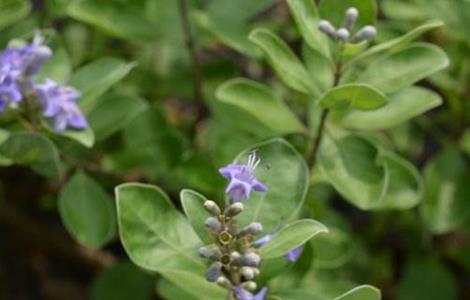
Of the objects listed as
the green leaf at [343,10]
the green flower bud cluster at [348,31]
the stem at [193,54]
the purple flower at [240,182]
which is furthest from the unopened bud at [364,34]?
the stem at [193,54]

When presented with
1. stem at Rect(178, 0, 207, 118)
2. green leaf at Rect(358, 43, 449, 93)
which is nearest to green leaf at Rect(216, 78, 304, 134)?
green leaf at Rect(358, 43, 449, 93)

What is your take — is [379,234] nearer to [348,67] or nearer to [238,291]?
[348,67]

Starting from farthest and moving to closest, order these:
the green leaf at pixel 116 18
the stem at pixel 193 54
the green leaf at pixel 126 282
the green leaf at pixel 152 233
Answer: the green leaf at pixel 126 282
the stem at pixel 193 54
the green leaf at pixel 116 18
the green leaf at pixel 152 233

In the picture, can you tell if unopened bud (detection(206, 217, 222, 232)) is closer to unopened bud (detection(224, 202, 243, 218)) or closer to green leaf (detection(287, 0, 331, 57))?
unopened bud (detection(224, 202, 243, 218))

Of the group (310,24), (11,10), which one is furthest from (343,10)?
(11,10)

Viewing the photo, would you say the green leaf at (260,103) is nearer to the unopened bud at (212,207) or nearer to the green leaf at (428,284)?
the unopened bud at (212,207)
